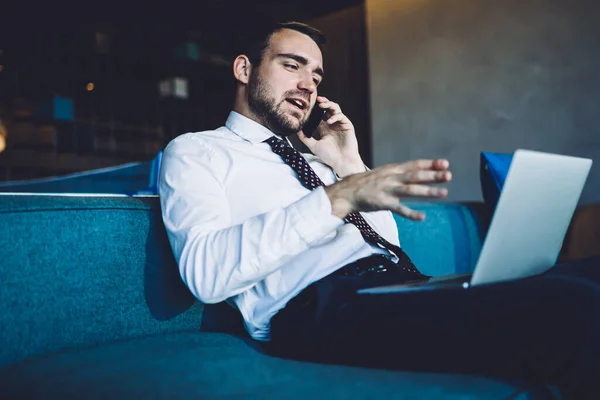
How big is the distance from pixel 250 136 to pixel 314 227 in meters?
0.51

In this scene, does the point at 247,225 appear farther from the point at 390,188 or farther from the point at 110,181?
the point at 110,181

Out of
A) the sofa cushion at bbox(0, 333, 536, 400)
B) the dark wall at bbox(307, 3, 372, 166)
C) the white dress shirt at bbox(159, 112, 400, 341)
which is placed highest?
the dark wall at bbox(307, 3, 372, 166)

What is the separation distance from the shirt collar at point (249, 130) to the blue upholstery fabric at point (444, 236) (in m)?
0.65

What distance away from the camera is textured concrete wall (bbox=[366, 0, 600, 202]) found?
3.40 metres

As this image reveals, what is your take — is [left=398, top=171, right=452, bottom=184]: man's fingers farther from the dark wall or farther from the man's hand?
the dark wall

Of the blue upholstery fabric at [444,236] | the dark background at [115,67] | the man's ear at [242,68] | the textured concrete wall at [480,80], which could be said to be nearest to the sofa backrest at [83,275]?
the man's ear at [242,68]

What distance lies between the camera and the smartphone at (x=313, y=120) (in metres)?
1.72

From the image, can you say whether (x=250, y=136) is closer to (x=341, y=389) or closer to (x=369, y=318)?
(x=369, y=318)

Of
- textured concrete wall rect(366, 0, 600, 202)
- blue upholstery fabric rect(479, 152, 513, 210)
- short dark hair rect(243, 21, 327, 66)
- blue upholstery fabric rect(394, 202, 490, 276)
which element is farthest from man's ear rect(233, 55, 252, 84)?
textured concrete wall rect(366, 0, 600, 202)

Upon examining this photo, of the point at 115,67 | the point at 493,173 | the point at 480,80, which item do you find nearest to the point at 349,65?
the point at 480,80

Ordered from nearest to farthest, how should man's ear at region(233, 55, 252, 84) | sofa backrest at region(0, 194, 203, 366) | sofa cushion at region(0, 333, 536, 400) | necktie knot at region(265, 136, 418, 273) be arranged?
sofa cushion at region(0, 333, 536, 400), sofa backrest at region(0, 194, 203, 366), necktie knot at region(265, 136, 418, 273), man's ear at region(233, 55, 252, 84)

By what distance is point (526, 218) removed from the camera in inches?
35.2

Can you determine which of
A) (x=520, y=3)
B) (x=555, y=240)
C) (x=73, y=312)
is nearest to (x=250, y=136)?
(x=73, y=312)

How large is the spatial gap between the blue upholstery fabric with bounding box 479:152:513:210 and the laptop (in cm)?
94
